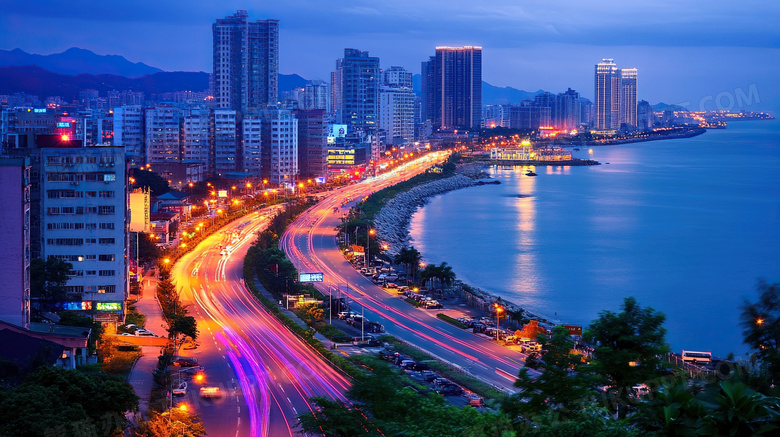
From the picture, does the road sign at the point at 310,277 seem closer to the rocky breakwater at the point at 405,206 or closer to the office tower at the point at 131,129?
the rocky breakwater at the point at 405,206

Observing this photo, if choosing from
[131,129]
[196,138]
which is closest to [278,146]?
[196,138]

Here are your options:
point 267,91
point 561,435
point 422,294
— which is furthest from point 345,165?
point 561,435

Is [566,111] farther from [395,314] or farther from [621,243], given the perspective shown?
[395,314]

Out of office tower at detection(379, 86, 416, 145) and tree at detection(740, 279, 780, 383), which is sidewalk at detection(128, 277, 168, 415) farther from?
office tower at detection(379, 86, 416, 145)

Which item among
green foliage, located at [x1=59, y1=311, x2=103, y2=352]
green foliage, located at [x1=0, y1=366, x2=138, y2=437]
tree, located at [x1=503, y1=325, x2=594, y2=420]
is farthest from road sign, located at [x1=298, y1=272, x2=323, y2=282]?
tree, located at [x1=503, y1=325, x2=594, y2=420]

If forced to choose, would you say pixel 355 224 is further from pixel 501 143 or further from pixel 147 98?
pixel 147 98

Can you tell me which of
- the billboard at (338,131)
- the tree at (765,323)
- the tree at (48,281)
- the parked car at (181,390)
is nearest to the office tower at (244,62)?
the billboard at (338,131)
